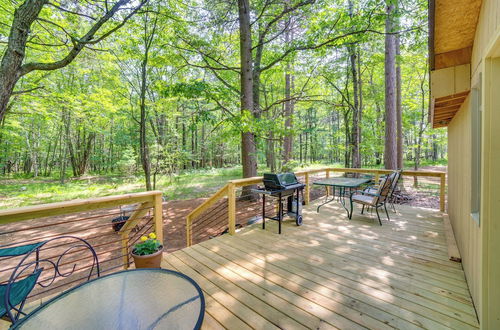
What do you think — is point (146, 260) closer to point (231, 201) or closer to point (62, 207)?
point (62, 207)

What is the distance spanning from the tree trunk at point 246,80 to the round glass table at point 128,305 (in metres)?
4.83

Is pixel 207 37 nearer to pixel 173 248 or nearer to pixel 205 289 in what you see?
pixel 173 248

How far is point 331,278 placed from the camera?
7.55 feet

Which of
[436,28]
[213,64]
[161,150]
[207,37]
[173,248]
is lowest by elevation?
[173,248]

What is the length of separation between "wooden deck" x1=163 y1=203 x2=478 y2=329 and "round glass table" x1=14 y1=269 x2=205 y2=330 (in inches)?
29.3

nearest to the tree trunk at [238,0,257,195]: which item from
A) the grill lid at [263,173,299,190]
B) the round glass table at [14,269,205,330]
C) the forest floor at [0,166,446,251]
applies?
the forest floor at [0,166,446,251]

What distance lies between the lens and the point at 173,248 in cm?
501

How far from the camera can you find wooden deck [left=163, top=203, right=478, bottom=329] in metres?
1.75

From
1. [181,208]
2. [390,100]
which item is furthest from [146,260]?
[390,100]

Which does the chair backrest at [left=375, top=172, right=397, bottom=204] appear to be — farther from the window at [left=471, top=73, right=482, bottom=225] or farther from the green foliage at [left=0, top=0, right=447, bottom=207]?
the green foliage at [left=0, top=0, right=447, bottom=207]

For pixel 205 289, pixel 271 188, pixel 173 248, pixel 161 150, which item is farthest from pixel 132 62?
pixel 205 289

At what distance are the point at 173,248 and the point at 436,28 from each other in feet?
18.4

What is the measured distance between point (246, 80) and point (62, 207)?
508cm

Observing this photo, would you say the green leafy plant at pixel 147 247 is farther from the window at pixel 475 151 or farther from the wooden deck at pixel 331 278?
the window at pixel 475 151
